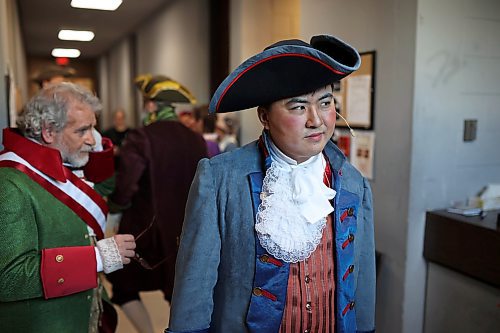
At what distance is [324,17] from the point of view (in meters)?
2.78

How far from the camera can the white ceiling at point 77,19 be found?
578 cm

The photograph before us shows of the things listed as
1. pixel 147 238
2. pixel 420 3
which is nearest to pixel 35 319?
pixel 147 238

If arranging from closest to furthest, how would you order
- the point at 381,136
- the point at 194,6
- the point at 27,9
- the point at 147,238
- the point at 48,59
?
1. the point at 381,136
2. the point at 147,238
3. the point at 194,6
4. the point at 27,9
5. the point at 48,59

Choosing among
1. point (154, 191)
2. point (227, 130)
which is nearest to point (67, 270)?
point (154, 191)

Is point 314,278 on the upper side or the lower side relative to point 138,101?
lower

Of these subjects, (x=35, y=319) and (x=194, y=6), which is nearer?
(x=35, y=319)

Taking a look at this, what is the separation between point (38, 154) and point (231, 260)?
2.34 feet

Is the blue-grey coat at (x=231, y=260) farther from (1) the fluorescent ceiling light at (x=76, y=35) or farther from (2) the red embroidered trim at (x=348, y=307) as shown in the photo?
(1) the fluorescent ceiling light at (x=76, y=35)

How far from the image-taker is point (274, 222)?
3.99ft

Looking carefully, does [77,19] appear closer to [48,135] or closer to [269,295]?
[48,135]

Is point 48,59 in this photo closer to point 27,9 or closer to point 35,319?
point 27,9

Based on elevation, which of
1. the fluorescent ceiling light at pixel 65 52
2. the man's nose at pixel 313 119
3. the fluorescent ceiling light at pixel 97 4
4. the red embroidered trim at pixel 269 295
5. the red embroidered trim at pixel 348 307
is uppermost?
the fluorescent ceiling light at pixel 65 52

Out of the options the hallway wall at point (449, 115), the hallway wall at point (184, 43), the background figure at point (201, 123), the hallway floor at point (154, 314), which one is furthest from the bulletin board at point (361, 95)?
the hallway wall at point (184, 43)

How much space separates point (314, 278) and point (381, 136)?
1.30 m
